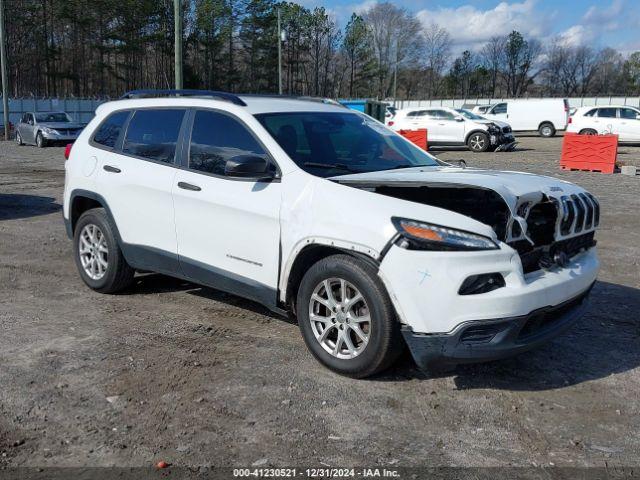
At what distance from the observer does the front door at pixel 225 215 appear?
14.6ft

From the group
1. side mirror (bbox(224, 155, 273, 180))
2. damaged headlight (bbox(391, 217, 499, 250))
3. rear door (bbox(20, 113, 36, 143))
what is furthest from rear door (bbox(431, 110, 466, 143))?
damaged headlight (bbox(391, 217, 499, 250))

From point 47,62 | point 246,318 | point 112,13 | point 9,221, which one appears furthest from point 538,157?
point 47,62

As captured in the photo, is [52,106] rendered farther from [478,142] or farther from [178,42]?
[178,42]

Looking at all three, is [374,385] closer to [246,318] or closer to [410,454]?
[410,454]

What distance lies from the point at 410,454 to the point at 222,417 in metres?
1.07

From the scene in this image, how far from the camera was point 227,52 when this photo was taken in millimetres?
76000

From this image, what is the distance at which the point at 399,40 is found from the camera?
305ft

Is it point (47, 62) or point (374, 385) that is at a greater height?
point (47, 62)

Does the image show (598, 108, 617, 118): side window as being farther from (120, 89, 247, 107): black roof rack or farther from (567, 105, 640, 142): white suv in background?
(120, 89, 247, 107): black roof rack

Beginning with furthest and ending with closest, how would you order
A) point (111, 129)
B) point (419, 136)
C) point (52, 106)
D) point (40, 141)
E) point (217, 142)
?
point (52, 106) < point (40, 141) < point (419, 136) < point (111, 129) < point (217, 142)

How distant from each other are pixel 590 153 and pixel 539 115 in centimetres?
1948

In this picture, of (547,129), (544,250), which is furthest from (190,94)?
(547,129)

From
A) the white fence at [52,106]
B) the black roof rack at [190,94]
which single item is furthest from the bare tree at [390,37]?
the black roof rack at [190,94]

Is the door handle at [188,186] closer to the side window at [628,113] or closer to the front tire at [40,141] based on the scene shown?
the front tire at [40,141]
